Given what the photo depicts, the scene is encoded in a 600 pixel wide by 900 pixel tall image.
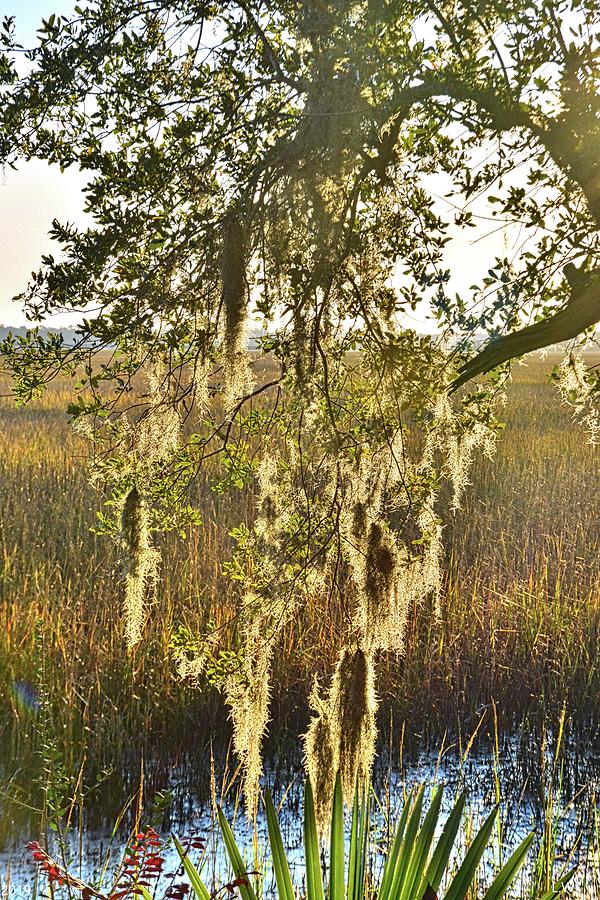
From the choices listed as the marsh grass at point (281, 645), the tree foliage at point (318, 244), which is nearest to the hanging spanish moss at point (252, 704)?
the tree foliage at point (318, 244)

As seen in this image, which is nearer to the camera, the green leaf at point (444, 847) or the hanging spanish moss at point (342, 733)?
the green leaf at point (444, 847)

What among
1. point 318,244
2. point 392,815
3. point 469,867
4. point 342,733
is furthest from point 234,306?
point 392,815

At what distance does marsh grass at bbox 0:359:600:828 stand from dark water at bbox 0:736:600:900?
0.22 meters

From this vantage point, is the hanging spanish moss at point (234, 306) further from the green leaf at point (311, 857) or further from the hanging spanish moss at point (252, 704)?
the green leaf at point (311, 857)

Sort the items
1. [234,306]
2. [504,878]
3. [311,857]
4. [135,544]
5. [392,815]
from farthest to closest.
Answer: [392,815]
[135,544]
[234,306]
[311,857]
[504,878]

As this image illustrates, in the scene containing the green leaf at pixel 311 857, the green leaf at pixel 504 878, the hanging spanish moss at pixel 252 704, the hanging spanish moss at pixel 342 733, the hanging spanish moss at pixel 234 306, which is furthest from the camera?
the hanging spanish moss at pixel 252 704

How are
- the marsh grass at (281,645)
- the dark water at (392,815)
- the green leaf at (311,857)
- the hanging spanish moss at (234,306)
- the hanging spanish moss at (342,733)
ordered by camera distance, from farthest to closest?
the marsh grass at (281,645) < the dark water at (392,815) < the hanging spanish moss at (342,733) < the hanging spanish moss at (234,306) < the green leaf at (311,857)

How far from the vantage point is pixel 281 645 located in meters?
5.68

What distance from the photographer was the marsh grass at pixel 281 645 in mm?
5016

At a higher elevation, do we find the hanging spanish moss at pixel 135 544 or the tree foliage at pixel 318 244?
the tree foliage at pixel 318 244

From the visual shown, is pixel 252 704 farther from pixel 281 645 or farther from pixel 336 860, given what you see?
pixel 281 645

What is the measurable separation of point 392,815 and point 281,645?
1.47m

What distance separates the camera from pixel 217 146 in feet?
9.68

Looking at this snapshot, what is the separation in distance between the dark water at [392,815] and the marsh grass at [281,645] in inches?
8.6
